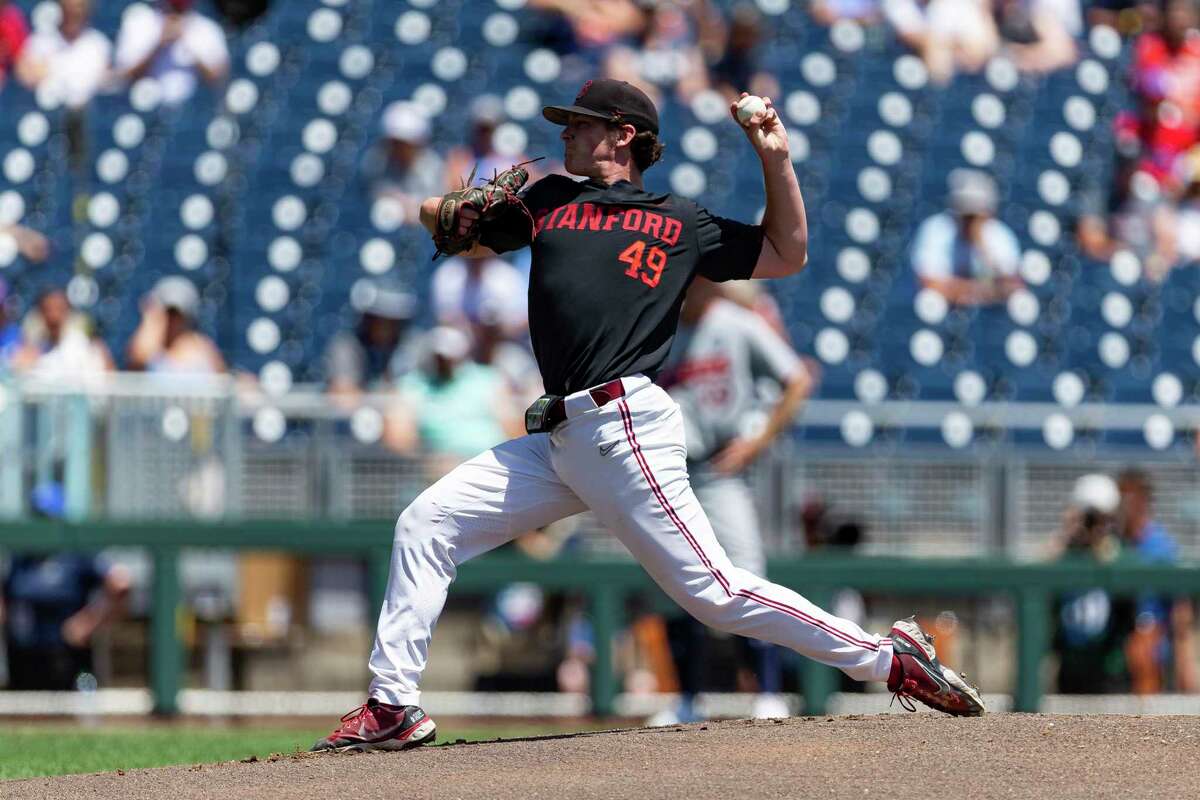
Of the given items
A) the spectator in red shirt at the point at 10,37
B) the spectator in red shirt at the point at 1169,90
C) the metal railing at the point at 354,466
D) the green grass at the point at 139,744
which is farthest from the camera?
the spectator in red shirt at the point at 10,37

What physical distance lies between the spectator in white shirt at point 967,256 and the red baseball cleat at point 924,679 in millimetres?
7035

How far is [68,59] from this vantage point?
13.3m

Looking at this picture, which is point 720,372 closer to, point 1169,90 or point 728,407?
point 728,407

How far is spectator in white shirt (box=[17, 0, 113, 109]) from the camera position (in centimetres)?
1325

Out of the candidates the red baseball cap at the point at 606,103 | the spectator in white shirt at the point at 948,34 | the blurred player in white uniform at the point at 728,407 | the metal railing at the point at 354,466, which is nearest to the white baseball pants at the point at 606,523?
the red baseball cap at the point at 606,103

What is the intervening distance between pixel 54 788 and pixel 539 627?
4.50 meters

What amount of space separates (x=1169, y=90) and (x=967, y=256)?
2.32 metres

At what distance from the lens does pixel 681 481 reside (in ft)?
16.0

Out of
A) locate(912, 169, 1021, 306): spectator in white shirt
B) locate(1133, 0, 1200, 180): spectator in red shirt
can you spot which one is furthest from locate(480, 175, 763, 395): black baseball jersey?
locate(1133, 0, 1200, 180): spectator in red shirt

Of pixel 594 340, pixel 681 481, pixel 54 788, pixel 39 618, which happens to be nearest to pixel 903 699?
pixel 681 481

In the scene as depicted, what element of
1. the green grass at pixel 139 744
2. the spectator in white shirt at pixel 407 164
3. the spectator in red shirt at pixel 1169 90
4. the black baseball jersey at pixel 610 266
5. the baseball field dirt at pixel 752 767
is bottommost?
the green grass at pixel 139 744

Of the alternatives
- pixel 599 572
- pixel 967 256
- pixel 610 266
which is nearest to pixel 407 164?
pixel 967 256

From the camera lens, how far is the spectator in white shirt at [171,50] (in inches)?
523

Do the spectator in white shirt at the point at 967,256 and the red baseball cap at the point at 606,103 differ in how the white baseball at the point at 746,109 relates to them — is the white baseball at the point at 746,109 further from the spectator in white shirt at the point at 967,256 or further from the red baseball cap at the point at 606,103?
the spectator in white shirt at the point at 967,256
